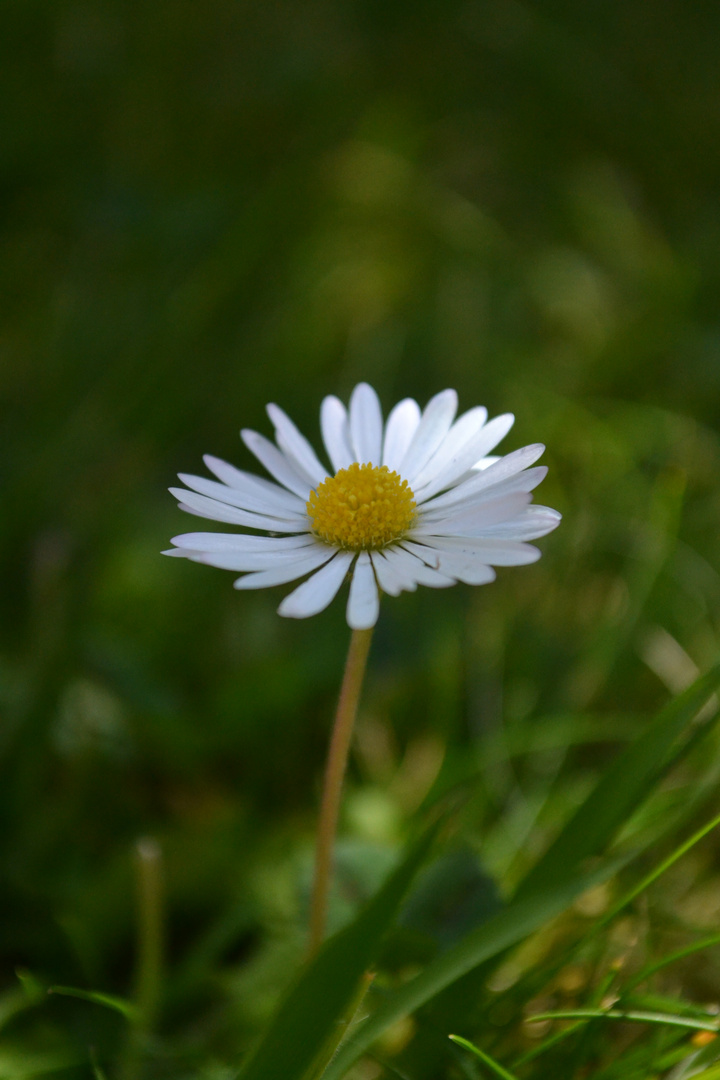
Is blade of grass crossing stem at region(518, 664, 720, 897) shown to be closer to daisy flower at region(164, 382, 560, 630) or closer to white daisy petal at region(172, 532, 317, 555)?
daisy flower at region(164, 382, 560, 630)

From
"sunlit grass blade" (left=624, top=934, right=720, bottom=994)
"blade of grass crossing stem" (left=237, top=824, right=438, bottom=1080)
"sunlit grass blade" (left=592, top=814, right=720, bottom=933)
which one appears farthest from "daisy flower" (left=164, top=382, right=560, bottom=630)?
"sunlit grass blade" (left=624, top=934, right=720, bottom=994)

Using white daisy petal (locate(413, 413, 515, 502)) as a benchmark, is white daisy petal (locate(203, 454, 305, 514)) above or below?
below

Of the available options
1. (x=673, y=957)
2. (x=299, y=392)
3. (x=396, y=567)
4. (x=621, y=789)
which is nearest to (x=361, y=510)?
(x=396, y=567)

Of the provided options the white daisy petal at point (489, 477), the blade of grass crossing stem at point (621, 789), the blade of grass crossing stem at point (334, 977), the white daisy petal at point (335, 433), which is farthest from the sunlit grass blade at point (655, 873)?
the white daisy petal at point (335, 433)

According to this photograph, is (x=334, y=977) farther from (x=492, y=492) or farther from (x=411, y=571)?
(x=492, y=492)

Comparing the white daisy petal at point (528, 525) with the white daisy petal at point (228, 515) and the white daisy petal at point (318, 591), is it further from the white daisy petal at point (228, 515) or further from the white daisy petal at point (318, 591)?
the white daisy petal at point (228, 515)

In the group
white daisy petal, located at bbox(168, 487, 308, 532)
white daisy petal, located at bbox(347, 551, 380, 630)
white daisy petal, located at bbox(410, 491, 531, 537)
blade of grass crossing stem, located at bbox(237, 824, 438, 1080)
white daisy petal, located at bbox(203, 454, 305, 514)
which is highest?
white daisy petal, located at bbox(203, 454, 305, 514)
